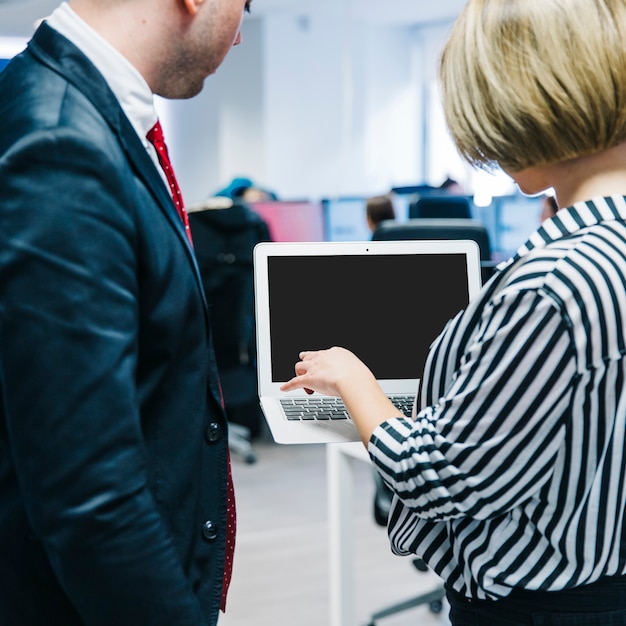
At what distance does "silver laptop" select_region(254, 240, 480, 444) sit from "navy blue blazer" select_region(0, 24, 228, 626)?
1.75ft

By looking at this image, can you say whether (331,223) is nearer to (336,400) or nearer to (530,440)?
(336,400)

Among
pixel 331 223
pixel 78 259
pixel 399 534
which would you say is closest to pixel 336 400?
pixel 399 534

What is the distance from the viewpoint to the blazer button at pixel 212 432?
0.90 meters

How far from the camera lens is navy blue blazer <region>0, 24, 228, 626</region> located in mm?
731

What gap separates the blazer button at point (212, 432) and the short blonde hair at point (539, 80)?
0.36 m

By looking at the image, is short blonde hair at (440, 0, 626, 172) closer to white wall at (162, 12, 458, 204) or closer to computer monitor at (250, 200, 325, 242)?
computer monitor at (250, 200, 325, 242)

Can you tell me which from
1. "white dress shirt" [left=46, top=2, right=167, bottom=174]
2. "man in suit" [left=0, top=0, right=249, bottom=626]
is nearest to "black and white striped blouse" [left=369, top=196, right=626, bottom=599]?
"man in suit" [left=0, top=0, right=249, bottom=626]

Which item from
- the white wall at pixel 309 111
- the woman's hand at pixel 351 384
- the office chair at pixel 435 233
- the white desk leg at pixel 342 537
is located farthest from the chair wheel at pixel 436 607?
the white wall at pixel 309 111

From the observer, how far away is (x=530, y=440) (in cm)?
81

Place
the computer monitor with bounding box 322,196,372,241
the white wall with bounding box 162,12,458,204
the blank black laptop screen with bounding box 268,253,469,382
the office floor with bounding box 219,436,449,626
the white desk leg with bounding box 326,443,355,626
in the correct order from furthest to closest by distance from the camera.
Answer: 1. the white wall with bounding box 162,12,458,204
2. the computer monitor with bounding box 322,196,372,241
3. the office floor with bounding box 219,436,449,626
4. the white desk leg with bounding box 326,443,355,626
5. the blank black laptop screen with bounding box 268,253,469,382

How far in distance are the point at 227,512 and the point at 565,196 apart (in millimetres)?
460

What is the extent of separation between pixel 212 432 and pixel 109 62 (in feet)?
1.17

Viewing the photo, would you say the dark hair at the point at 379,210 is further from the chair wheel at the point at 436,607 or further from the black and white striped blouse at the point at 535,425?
the black and white striped blouse at the point at 535,425

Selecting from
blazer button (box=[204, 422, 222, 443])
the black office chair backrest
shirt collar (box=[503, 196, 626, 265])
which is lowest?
the black office chair backrest
